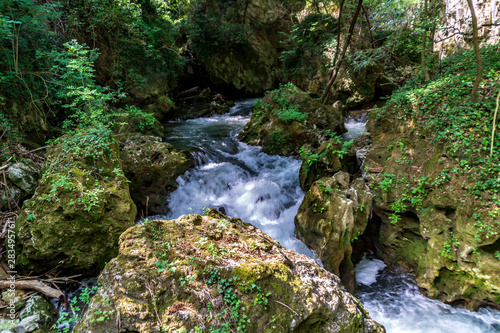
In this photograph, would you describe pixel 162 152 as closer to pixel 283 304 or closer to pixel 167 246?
pixel 167 246

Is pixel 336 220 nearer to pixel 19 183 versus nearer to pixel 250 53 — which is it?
pixel 19 183

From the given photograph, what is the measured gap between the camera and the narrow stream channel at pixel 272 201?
150 inches

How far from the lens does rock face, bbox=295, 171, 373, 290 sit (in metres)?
4.48

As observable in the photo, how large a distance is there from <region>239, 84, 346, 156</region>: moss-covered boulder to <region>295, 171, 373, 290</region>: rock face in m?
3.01

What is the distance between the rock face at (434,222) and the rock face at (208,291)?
251 centimetres

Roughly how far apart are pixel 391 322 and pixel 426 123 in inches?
153

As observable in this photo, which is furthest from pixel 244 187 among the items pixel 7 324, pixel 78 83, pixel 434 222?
pixel 78 83

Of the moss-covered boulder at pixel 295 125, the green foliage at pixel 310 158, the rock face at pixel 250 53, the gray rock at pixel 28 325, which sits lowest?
the gray rock at pixel 28 325

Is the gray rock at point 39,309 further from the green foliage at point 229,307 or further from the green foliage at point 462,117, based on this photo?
the green foliage at point 462,117

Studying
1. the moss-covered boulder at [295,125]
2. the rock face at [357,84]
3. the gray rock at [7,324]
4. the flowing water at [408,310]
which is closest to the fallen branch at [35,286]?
the gray rock at [7,324]

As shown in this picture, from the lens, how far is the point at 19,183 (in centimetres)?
441

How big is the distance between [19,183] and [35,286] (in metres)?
2.08

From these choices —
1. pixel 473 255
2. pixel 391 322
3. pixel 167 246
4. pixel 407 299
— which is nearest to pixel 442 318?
pixel 407 299

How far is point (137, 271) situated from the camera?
2.23 metres
